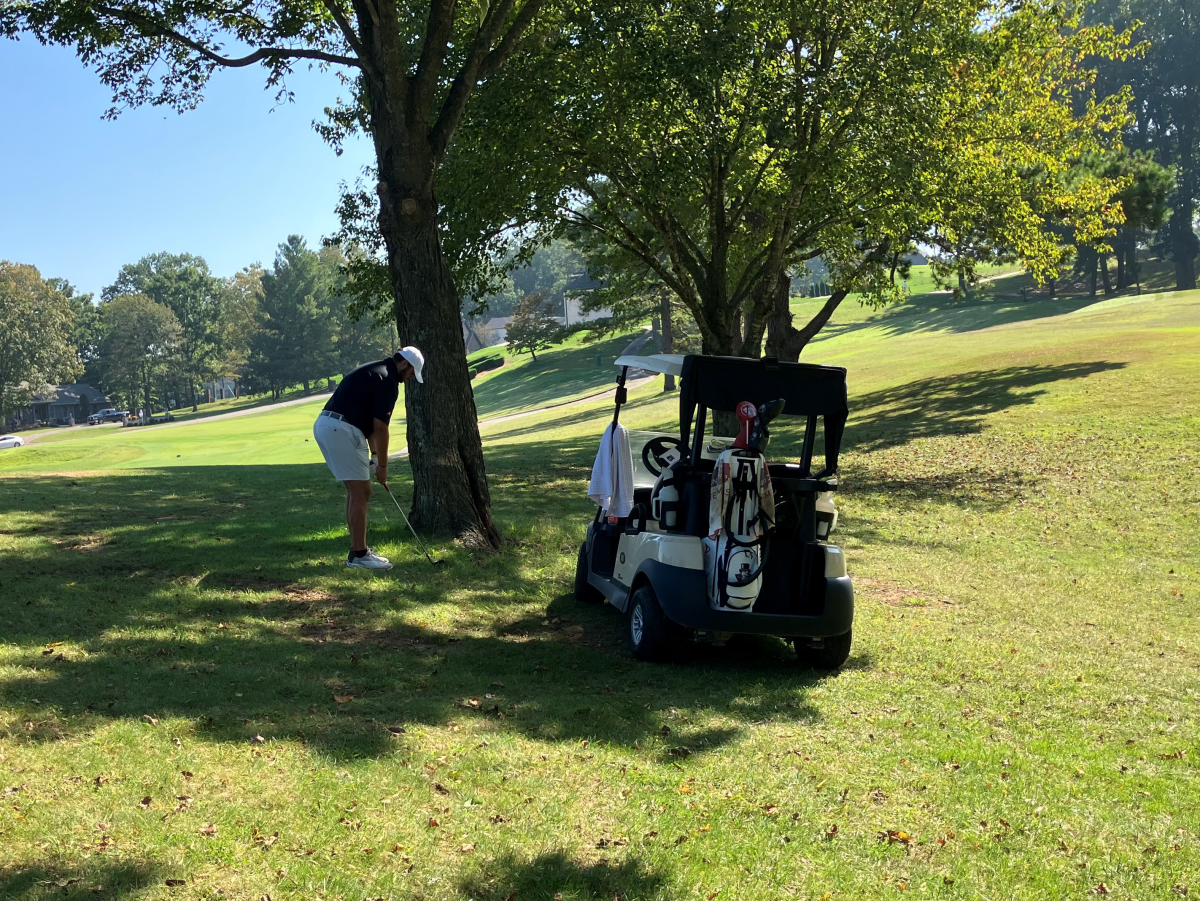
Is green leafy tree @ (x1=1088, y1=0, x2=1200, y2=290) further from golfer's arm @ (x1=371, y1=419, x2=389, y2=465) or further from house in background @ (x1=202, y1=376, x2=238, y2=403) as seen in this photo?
house in background @ (x1=202, y1=376, x2=238, y2=403)

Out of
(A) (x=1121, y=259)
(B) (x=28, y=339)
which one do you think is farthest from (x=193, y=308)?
(A) (x=1121, y=259)

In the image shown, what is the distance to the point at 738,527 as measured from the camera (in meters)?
6.60

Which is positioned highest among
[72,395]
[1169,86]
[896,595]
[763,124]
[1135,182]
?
[1169,86]

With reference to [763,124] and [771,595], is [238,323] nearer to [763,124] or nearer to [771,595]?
[763,124]

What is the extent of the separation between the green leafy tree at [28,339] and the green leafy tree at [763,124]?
79.6 metres

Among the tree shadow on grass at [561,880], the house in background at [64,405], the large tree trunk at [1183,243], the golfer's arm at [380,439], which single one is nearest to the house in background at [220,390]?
the house in background at [64,405]

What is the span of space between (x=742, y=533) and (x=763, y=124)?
10928 millimetres

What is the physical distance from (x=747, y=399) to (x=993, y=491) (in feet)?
35.4

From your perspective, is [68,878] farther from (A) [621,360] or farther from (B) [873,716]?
(A) [621,360]

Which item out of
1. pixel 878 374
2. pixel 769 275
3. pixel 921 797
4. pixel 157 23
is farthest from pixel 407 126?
pixel 878 374

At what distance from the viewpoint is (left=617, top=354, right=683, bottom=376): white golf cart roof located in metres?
7.73

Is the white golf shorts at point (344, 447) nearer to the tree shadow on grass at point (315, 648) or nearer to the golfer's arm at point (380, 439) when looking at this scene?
the golfer's arm at point (380, 439)

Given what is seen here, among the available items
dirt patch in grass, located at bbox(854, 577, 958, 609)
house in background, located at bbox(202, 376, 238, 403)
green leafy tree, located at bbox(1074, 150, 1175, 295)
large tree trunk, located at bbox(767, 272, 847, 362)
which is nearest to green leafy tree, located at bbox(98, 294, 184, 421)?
house in background, located at bbox(202, 376, 238, 403)

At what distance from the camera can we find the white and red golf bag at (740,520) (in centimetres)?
646
